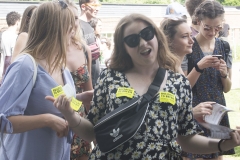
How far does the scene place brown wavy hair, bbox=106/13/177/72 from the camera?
2.38 meters

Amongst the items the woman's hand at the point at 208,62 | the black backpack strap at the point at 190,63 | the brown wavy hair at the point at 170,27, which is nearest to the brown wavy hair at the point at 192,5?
the black backpack strap at the point at 190,63

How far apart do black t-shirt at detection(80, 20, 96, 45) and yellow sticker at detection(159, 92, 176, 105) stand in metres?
2.43

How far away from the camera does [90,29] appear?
4.70 m

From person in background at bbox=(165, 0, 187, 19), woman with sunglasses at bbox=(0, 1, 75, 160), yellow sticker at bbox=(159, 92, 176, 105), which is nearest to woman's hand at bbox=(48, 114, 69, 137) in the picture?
woman with sunglasses at bbox=(0, 1, 75, 160)

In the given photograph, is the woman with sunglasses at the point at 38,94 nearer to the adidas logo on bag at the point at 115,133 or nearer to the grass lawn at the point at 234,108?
the adidas logo on bag at the point at 115,133

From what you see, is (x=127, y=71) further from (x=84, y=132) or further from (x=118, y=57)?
(x=84, y=132)

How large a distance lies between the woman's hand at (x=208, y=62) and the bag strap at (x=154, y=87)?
3.44 feet

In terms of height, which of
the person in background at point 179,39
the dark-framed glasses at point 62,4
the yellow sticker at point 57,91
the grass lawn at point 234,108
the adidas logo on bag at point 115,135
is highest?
the dark-framed glasses at point 62,4

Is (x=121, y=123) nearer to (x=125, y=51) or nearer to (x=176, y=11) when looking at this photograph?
(x=125, y=51)

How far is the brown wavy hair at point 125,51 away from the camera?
7.82 ft

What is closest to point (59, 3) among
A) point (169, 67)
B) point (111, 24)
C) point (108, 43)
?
point (169, 67)

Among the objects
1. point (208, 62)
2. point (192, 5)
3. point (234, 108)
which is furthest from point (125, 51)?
point (234, 108)

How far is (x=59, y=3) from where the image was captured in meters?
2.55

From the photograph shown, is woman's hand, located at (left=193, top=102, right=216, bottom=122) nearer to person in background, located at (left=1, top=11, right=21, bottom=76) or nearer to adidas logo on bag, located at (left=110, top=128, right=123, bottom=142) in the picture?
adidas logo on bag, located at (left=110, top=128, right=123, bottom=142)
